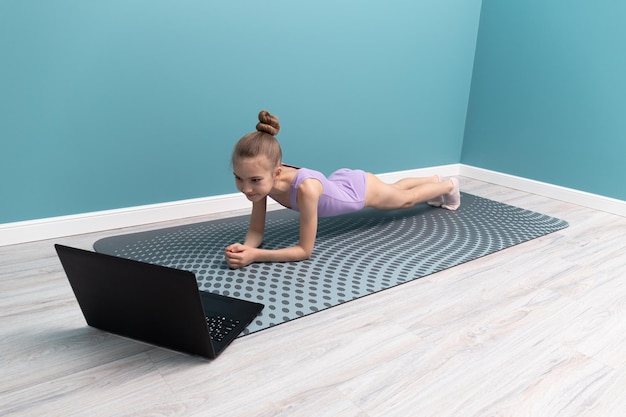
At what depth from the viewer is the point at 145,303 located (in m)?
1.12

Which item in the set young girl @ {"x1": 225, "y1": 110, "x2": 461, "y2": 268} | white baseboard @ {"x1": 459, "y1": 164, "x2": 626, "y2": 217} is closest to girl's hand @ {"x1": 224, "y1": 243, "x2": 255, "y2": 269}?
young girl @ {"x1": 225, "y1": 110, "x2": 461, "y2": 268}

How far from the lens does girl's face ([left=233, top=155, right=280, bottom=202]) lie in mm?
1559

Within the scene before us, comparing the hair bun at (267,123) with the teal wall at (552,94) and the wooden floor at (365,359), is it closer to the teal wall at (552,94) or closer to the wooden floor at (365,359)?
the wooden floor at (365,359)

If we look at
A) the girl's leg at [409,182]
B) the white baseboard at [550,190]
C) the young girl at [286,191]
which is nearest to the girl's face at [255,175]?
the young girl at [286,191]

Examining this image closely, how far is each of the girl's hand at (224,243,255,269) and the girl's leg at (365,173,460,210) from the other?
1.97 ft

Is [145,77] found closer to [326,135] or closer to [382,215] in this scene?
[326,135]

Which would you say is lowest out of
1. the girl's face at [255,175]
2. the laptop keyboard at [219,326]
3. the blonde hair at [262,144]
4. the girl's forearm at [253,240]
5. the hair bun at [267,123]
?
the laptop keyboard at [219,326]

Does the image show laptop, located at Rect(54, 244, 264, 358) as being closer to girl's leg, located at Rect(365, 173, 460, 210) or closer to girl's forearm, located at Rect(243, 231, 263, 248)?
girl's forearm, located at Rect(243, 231, 263, 248)

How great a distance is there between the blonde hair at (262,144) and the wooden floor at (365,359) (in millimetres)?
537

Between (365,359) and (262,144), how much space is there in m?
0.74

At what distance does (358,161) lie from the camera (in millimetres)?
2730

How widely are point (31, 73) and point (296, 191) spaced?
101cm

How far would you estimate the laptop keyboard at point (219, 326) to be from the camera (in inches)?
48.6

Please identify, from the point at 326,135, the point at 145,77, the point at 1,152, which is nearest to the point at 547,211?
the point at 326,135
